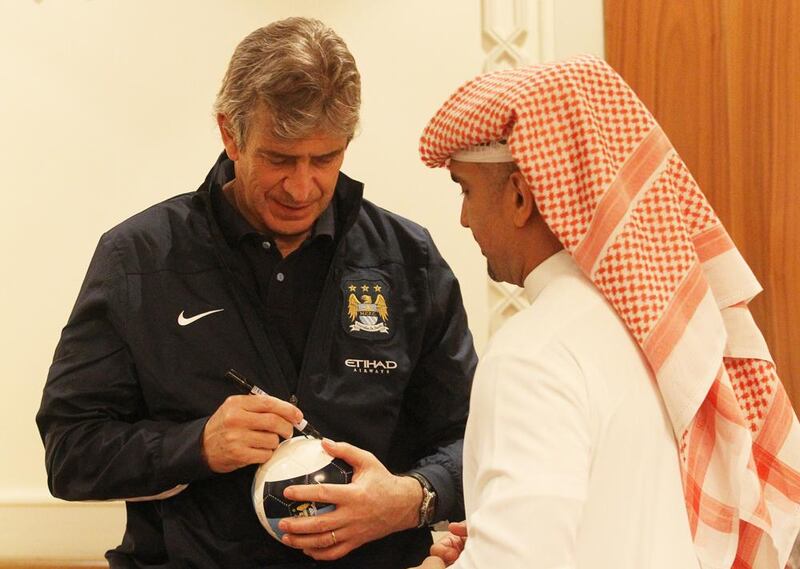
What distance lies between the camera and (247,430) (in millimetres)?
2051

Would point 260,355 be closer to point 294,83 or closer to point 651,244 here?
point 294,83

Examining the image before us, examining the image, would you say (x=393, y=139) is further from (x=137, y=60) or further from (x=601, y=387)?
(x=601, y=387)

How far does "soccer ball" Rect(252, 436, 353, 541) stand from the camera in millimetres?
2014

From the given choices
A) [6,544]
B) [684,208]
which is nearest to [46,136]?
[6,544]

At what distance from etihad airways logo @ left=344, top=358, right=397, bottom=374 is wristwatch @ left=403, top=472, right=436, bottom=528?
24cm

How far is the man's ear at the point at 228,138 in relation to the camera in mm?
2314

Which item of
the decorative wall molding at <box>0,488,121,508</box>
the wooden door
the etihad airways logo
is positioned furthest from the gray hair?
the decorative wall molding at <box>0,488,121,508</box>

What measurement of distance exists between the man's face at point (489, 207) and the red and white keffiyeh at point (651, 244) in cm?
5

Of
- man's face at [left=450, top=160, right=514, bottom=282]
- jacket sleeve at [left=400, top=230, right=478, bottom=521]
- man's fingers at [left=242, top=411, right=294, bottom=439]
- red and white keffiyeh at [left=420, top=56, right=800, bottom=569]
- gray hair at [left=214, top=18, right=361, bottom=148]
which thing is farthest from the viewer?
jacket sleeve at [left=400, top=230, right=478, bottom=521]

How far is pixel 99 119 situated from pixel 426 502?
1898 millimetres

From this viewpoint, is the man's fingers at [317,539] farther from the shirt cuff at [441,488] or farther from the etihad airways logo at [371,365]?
the etihad airways logo at [371,365]

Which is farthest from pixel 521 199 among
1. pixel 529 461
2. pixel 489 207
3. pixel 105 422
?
pixel 105 422

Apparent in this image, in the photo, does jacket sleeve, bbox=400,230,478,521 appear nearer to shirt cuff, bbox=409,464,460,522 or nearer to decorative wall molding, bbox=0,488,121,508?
shirt cuff, bbox=409,464,460,522

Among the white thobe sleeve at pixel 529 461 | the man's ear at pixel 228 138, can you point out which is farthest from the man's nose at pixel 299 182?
the white thobe sleeve at pixel 529 461
